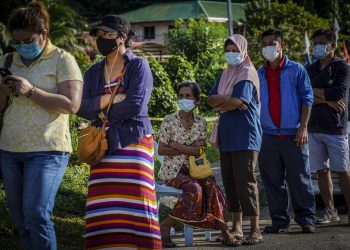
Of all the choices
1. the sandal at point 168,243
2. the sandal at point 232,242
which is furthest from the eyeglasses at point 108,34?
the sandal at point 232,242

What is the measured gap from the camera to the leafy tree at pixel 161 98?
15.7m

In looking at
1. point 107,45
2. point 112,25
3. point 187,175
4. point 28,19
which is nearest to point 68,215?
point 187,175

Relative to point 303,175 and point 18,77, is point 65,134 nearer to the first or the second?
point 18,77

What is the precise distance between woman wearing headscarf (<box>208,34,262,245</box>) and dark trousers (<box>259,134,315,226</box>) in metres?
0.67

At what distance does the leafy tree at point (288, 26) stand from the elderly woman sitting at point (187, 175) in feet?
57.1

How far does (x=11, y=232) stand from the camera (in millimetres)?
7504

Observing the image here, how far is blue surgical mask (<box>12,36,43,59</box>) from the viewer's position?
5.27 metres

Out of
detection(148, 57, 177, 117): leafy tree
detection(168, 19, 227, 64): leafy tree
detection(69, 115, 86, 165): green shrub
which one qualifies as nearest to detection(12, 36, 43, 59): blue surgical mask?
detection(69, 115, 86, 165): green shrub

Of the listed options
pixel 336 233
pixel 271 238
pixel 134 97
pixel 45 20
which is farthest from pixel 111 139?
pixel 336 233

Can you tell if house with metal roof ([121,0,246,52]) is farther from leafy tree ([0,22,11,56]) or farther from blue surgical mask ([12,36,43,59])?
blue surgical mask ([12,36,43,59])

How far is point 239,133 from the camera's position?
7.50 m

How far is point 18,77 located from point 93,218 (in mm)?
1453

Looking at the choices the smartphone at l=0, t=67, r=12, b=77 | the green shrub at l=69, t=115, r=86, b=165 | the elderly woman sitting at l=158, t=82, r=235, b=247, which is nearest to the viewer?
the smartphone at l=0, t=67, r=12, b=77

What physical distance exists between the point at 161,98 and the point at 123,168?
986 centimetres
